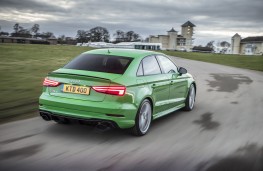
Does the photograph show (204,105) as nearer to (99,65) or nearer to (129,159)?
(99,65)

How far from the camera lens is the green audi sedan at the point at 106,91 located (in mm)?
6082

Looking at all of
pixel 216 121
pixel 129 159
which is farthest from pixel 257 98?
pixel 129 159

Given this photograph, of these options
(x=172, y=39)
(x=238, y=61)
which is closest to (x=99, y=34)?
(x=172, y=39)

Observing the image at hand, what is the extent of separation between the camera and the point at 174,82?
8320mm

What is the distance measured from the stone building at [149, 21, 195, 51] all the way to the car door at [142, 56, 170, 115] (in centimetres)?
16570

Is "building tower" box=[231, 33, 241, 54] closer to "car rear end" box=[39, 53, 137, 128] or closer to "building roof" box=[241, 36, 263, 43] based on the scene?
"building roof" box=[241, 36, 263, 43]

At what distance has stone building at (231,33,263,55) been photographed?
479ft

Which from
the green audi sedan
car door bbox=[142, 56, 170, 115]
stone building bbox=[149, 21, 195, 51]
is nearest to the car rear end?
the green audi sedan

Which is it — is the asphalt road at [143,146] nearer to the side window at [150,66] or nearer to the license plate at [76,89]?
the license plate at [76,89]

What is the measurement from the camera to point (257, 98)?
40.9 feet

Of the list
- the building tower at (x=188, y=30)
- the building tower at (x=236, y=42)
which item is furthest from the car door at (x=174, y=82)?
the building tower at (x=188, y=30)

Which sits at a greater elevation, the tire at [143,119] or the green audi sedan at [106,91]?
the green audi sedan at [106,91]

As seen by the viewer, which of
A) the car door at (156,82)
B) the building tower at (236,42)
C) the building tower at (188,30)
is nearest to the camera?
the car door at (156,82)

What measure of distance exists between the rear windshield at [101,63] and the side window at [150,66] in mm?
379
